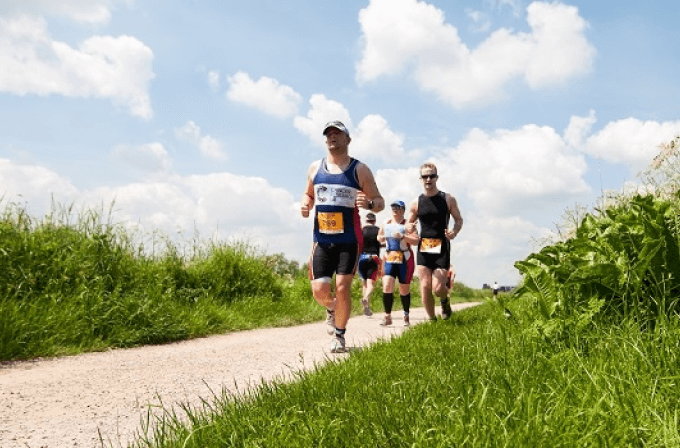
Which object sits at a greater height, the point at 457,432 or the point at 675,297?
the point at 675,297

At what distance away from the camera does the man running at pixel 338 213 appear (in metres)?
6.43

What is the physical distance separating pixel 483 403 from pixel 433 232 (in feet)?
18.2

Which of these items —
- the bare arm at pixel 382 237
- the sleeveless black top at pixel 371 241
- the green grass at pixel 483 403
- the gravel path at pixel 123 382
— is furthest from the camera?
the sleeveless black top at pixel 371 241

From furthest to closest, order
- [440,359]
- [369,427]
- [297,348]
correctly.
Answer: [297,348] < [440,359] < [369,427]

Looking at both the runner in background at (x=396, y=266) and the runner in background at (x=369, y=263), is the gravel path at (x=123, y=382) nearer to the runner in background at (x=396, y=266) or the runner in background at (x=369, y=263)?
the runner in background at (x=396, y=266)

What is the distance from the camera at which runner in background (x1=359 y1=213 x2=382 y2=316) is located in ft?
39.8

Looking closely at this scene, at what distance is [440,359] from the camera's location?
14.2 ft

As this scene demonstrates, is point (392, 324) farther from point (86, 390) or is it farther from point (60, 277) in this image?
point (86, 390)

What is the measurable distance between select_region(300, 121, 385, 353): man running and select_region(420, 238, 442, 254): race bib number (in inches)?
69.7

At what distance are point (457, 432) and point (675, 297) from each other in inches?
97.3

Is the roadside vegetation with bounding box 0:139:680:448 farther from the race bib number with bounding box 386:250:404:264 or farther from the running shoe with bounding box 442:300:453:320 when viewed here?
the race bib number with bounding box 386:250:404:264

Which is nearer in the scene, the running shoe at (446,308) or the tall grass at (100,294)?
the tall grass at (100,294)

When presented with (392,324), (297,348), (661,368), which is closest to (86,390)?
(297,348)

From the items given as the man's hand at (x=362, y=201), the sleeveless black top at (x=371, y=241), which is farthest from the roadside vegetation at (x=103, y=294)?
the man's hand at (x=362, y=201)
